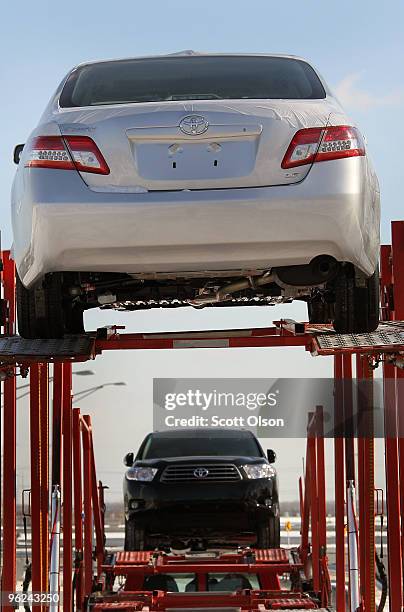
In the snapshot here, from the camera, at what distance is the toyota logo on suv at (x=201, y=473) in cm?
883

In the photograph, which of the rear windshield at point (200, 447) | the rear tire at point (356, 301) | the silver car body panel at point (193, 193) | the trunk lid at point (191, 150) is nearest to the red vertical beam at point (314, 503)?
the rear windshield at point (200, 447)

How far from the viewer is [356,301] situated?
543cm

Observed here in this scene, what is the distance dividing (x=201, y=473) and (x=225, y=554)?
26.8 inches

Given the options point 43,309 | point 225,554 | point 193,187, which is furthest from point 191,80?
point 225,554

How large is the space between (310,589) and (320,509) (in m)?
0.59

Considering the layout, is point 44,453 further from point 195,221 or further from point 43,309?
point 195,221

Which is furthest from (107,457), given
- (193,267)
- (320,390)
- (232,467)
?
(193,267)

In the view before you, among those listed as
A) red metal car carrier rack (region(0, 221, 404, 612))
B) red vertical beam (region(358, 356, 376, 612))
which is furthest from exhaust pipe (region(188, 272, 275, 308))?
red vertical beam (region(358, 356, 376, 612))

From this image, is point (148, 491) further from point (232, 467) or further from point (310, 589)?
point (310, 589)

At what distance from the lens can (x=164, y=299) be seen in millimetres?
5895

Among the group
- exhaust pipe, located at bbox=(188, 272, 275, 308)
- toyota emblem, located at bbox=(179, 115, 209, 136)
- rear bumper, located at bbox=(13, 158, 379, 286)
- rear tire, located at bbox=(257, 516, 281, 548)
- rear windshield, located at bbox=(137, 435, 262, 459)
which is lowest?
rear tire, located at bbox=(257, 516, 281, 548)

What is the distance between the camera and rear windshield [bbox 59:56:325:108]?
5.02 metres

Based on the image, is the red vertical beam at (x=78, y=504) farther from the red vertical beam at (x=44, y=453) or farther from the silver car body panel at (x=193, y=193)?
the silver car body panel at (x=193, y=193)

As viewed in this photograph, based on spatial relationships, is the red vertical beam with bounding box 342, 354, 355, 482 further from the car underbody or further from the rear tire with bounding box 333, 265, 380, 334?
the rear tire with bounding box 333, 265, 380, 334
